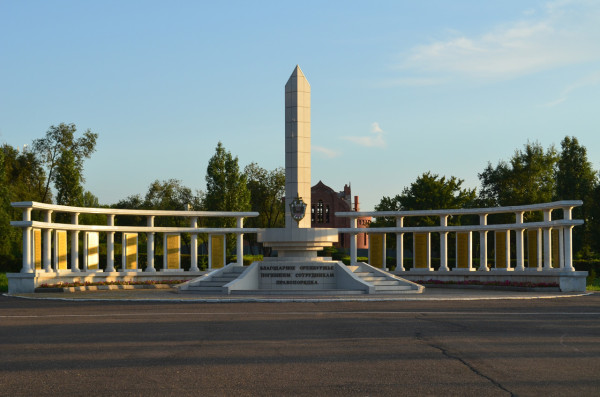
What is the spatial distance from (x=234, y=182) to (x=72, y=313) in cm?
4577

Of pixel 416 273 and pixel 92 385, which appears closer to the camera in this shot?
pixel 92 385

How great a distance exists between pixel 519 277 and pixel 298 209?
1232 cm

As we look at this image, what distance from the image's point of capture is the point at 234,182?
224 feet

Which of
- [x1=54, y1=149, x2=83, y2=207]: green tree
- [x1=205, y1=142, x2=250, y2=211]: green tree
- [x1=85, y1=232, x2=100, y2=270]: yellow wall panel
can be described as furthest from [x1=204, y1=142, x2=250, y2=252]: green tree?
[x1=85, y1=232, x2=100, y2=270]: yellow wall panel

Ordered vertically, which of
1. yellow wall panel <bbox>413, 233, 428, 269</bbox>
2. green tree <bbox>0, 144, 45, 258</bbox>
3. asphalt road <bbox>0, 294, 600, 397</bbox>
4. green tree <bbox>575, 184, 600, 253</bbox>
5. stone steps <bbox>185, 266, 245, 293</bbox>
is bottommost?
stone steps <bbox>185, 266, 245, 293</bbox>

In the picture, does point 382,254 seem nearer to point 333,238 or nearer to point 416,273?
point 416,273

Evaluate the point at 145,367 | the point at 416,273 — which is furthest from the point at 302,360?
the point at 416,273

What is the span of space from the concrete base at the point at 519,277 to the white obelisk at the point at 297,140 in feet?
27.7

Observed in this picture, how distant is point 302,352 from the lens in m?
13.7

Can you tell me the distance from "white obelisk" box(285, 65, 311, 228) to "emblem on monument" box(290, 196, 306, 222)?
498 mm

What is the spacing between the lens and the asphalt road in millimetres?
10266

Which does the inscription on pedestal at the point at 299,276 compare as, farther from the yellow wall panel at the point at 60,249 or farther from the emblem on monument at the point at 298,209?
the yellow wall panel at the point at 60,249

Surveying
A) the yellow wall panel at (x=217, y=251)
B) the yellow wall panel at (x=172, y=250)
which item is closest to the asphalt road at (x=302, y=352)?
the yellow wall panel at (x=172, y=250)

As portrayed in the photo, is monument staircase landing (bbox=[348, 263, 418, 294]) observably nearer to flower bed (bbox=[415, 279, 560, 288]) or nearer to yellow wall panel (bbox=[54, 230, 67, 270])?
flower bed (bbox=[415, 279, 560, 288])
